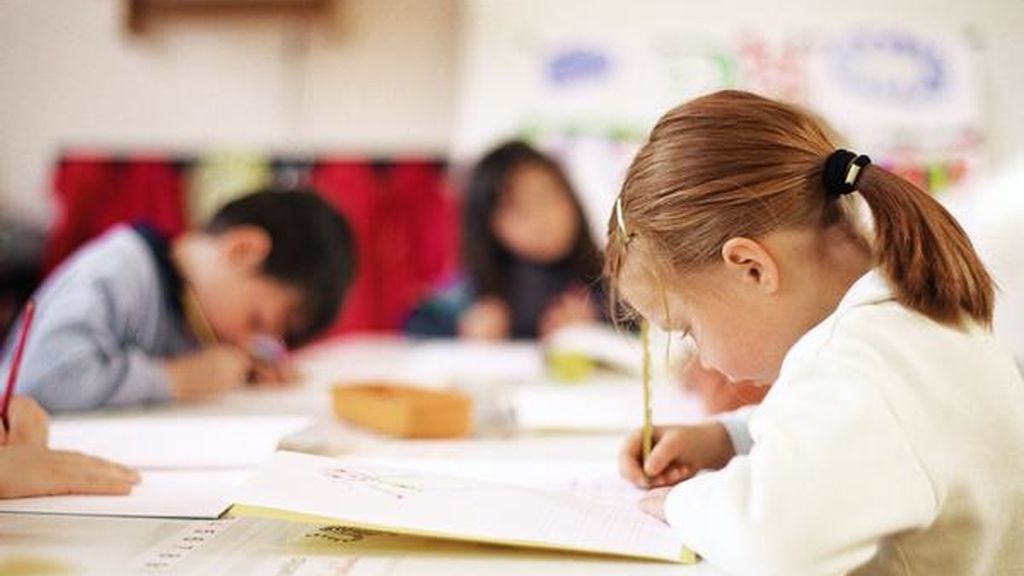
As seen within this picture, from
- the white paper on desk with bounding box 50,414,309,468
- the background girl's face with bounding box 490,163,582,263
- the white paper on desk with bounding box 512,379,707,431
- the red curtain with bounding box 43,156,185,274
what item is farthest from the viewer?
the red curtain with bounding box 43,156,185,274

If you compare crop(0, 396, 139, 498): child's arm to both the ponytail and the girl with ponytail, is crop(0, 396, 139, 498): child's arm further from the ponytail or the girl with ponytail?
the ponytail

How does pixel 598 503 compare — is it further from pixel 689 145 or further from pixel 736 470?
pixel 689 145

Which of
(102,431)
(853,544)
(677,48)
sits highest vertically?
(677,48)

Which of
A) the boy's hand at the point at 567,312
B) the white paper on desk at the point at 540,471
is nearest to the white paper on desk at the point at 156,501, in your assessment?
the white paper on desk at the point at 540,471

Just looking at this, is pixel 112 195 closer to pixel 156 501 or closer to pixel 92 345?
pixel 92 345

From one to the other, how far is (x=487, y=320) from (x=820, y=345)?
4.73 feet

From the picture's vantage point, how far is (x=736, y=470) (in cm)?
58

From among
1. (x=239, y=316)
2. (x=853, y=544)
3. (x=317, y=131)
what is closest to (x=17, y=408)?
(x=239, y=316)

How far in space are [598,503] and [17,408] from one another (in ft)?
1.69

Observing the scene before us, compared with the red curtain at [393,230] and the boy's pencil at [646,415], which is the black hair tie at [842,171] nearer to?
the boy's pencil at [646,415]

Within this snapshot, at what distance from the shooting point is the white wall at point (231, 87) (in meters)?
2.48

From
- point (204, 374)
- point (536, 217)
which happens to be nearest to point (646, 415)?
point (204, 374)

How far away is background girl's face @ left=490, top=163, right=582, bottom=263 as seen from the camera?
83.8 inches

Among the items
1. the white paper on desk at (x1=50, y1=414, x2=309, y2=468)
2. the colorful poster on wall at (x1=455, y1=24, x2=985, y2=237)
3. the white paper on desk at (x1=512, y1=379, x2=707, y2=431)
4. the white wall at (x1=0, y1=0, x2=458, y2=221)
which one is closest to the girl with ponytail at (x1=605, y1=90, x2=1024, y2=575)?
the white paper on desk at (x1=512, y1=379, x2=707, y2=431)
